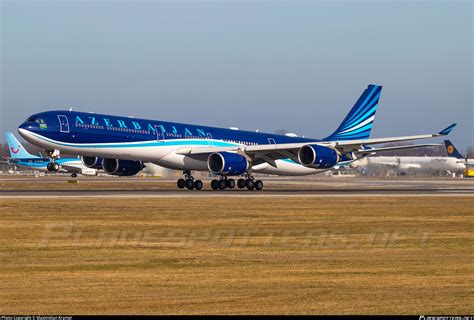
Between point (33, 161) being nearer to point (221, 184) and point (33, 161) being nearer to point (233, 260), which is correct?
point (221, 184)

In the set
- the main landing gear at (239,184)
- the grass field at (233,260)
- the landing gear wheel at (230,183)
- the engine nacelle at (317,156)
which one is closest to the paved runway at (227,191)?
the main landing gear at (239,184)

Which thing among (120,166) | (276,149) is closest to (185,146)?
(120,166)

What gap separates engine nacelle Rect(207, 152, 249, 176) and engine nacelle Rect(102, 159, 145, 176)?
6012 millimetres

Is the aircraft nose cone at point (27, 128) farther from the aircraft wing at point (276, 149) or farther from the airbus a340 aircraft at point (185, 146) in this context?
the aircraft wing at point (276, 149)

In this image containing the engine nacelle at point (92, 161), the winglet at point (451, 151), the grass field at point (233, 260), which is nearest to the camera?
the grass field at point (233, 260)

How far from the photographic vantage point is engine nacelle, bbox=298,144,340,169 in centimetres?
5781

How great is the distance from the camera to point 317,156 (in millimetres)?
57688

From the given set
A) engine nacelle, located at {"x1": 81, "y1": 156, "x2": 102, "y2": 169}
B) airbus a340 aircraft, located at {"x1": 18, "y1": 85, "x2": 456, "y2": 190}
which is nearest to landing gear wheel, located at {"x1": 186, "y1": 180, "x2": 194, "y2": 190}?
airbus a340 aircraft, located at {"x1": 18, "y1": 85, "x2": 456, "y2": 190}

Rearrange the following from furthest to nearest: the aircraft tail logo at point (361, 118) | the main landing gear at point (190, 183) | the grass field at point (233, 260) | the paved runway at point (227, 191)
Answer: the aircraft tail logo at point (361, 118) < the main landing gear at point (190, 183) < the paved runway at point (227, 191) < the grass field at point (233, 260)

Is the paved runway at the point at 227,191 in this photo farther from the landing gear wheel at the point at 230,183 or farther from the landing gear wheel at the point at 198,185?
the landing gear wheel at the point at 230,183

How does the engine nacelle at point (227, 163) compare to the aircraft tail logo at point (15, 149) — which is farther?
the aircraft tail logo at point (15, 149)

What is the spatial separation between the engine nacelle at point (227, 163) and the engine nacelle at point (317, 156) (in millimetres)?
4077

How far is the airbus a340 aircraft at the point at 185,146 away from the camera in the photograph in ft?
173

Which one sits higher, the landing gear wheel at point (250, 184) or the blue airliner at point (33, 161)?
the landing gear wheel at point (250, 184)
